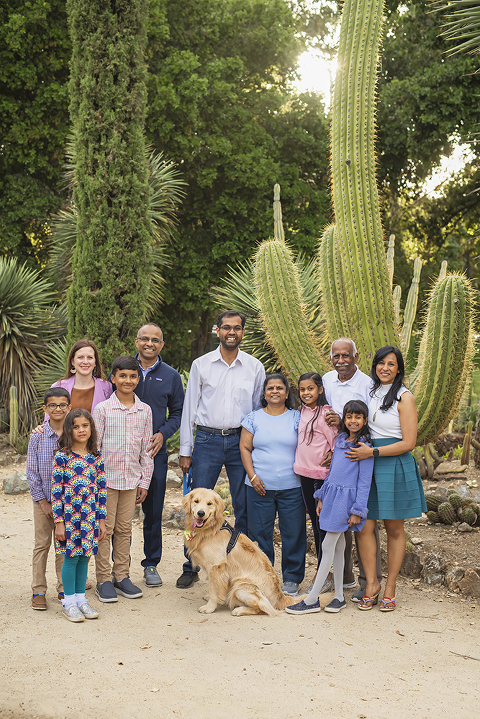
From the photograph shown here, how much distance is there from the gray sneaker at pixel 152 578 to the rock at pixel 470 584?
2.37 meters

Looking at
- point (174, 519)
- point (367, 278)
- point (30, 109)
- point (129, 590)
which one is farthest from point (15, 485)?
point (30, 109)

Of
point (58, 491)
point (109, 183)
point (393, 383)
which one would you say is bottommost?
point (58, 491)

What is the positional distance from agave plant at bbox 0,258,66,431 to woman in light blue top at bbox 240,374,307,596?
23.2ft

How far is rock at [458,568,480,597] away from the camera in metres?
5.07

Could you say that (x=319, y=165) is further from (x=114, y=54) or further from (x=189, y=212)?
(x=114, y=54)

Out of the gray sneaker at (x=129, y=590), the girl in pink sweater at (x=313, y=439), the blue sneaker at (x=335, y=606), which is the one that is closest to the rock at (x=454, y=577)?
the blue sneaker at (x=335, y=606)

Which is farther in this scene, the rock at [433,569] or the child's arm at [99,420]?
the rock at [433,569]

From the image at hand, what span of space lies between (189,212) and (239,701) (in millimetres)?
15122

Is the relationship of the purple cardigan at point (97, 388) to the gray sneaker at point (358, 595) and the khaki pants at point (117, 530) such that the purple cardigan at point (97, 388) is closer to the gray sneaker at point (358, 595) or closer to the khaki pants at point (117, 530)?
the khaki pants at point (117, 530)

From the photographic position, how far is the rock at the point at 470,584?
507cm

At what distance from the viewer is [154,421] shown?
5.21m

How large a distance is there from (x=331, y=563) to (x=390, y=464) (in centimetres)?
81

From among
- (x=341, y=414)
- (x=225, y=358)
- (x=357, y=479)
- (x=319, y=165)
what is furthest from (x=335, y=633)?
(x=319, y=165)

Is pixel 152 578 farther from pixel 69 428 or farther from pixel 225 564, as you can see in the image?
pixel 69 428
